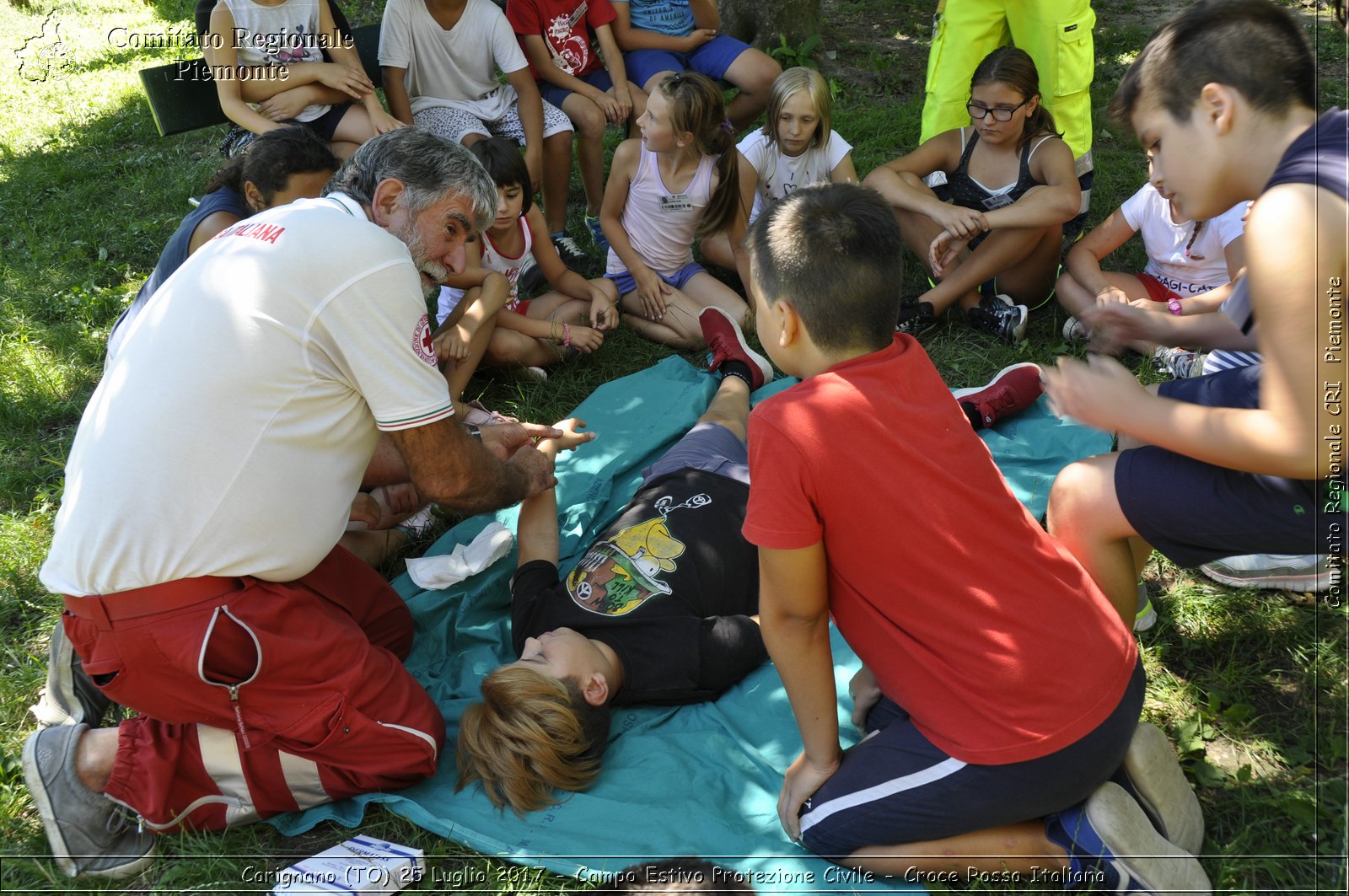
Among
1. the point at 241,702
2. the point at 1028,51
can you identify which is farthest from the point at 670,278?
the point at 241,702

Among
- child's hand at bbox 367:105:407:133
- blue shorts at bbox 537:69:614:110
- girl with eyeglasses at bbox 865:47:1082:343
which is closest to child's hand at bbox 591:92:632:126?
blue shorts at bbox 537:69:614:110

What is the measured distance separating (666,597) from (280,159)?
2209 millimetres

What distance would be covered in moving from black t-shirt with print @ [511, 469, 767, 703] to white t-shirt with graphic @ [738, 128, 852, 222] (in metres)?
2.27

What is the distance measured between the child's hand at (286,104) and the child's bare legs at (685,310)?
193cm

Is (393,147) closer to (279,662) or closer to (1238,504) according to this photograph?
(279,662)

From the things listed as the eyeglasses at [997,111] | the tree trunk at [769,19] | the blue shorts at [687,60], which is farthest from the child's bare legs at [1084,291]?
the tree trunk at [769,19]

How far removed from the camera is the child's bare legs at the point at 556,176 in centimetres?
555

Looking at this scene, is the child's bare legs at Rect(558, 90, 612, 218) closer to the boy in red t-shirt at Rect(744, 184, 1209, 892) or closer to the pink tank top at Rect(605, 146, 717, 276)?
the pink tank top at Rect(605, 146, 717, 276)

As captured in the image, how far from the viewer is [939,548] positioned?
2.03m

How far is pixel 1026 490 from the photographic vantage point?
3566mm

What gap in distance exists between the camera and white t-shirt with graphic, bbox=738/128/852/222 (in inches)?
195

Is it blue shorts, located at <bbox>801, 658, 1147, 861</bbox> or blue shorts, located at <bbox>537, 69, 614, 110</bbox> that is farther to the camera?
blue shorts, located at <bbox>537, 69, 614, 110</bbox>

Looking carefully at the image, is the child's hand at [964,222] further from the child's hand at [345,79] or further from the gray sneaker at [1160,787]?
the child's hand at [345,79]

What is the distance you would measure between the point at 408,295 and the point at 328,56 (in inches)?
133
